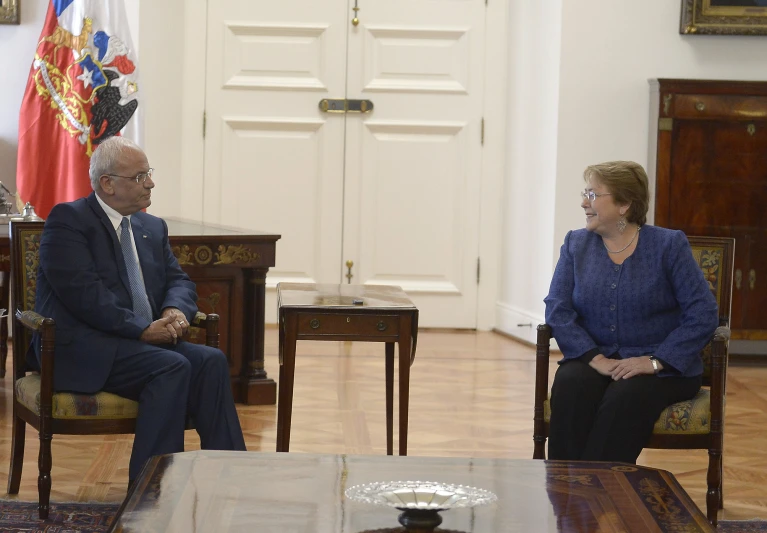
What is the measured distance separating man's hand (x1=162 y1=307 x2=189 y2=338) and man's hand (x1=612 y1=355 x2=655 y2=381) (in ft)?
4.59

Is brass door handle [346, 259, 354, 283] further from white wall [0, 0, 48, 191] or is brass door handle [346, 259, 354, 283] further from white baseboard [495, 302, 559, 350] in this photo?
white wall [0, 0, 48, 191]

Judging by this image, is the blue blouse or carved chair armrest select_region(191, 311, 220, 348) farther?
carved chair armrest select_region(191, 311, 220, 348)

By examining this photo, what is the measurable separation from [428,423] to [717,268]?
1598mm

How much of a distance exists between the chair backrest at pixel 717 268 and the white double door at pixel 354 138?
150 inches

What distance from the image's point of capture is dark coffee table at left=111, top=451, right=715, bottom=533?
2205mm

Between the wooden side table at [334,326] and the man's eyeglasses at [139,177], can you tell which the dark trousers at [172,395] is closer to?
the wooden side table at [334,326]

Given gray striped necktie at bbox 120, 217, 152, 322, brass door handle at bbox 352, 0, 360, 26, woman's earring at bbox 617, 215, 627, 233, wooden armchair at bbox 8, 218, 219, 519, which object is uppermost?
brass door handle at bbox 352, 0, 360, 26

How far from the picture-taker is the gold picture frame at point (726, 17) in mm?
6430

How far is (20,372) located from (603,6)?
165 inches

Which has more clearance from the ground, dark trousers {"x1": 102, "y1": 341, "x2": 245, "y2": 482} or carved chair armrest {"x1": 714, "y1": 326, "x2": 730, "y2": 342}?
carved chair armrest {"x1": 714, "y1": 326, "x2": 730, "y2": 342}

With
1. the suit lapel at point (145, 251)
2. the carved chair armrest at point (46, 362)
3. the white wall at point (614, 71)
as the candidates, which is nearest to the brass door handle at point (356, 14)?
the white wall at point (614, 71)

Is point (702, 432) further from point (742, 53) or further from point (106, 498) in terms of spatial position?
point (742, 53)

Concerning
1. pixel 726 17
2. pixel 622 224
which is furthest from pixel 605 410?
pixel 726 17

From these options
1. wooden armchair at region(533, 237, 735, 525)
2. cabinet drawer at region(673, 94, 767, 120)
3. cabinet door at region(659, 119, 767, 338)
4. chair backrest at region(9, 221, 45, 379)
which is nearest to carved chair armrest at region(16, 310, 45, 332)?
chair backrest at region(9, 221, 45, 379)
